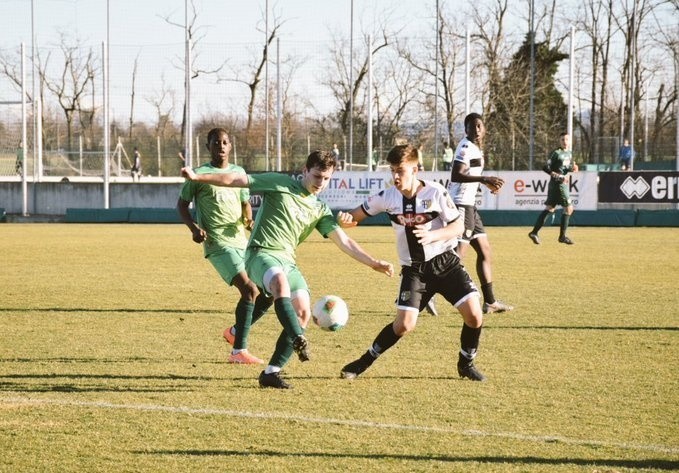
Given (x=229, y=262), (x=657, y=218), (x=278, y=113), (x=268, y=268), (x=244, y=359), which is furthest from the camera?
(x=278, y=113)

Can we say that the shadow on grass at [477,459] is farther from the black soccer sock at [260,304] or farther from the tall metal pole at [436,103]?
the tall metal pole at [436,103]

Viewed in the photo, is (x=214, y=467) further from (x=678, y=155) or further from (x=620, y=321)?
(x=678, y=155)

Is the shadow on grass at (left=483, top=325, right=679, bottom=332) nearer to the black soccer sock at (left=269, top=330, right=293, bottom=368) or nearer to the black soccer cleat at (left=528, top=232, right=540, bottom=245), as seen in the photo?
the black soccer sock at (left=269, top=330, right=293, bottom=368)

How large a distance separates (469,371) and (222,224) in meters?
2.70

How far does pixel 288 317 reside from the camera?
7.10m

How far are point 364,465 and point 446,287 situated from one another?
2442mm

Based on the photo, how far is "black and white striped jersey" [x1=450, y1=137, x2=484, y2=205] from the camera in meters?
11.0

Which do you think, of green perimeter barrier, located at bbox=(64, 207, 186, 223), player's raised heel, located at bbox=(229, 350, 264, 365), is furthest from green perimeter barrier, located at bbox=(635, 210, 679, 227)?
player's raised heel, located at bbox=(229, 350, 264, 365)

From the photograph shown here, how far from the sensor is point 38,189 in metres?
37.5

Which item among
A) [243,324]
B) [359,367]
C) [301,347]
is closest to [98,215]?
[243,324]

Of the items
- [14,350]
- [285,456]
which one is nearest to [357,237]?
[14,350]

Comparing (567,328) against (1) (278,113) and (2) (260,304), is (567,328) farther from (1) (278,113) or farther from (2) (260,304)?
(1) (278,113)

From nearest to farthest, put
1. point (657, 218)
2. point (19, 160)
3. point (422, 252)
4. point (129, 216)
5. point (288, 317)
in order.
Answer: point (288, 317) → point (422, 252) → point (657, 218) → point (129, 216) → point (19, 160)

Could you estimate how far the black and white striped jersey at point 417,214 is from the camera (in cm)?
742
